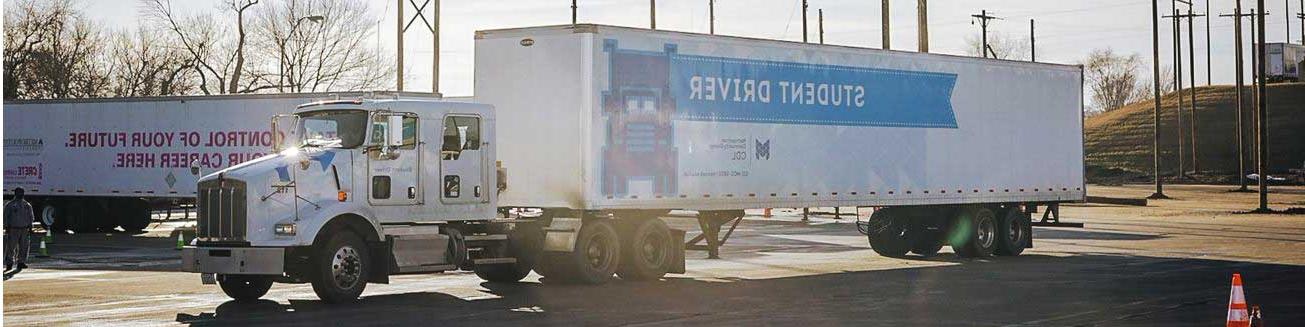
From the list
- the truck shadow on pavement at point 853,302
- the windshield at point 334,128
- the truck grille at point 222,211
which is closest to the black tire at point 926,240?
the truck shadow on pavement at point 853,302

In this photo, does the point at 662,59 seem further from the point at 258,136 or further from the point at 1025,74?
the point at 258,136

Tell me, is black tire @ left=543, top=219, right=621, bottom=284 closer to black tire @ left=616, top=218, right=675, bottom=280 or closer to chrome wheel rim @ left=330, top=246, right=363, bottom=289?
black tire @ left=616, top=218, right=675, bottom=280

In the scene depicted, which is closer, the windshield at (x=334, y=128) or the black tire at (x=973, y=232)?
the windshield at (x=334, y=128)

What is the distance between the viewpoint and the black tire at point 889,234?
3036 cm

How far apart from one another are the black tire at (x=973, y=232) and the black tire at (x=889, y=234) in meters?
0.89

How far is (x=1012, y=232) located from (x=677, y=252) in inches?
372

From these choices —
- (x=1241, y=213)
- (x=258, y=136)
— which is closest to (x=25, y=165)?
(x=258, y=136)

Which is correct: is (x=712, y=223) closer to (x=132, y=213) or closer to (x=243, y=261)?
(x=243, y=261)

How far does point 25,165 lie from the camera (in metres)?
43.6

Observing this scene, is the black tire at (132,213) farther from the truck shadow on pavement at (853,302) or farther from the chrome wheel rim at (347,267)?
the chrome wheel rim at (347,267)

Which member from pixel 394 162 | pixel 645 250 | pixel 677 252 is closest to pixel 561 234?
pixel 645 250

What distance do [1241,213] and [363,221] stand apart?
41927 millimetres

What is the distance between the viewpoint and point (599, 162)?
22406 millimetres

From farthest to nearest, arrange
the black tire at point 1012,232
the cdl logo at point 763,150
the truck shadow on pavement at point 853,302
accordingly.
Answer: the black tire at point 1012,232
the cdl logo at point 763,150
the truck shadow on pavement at point 853,302
